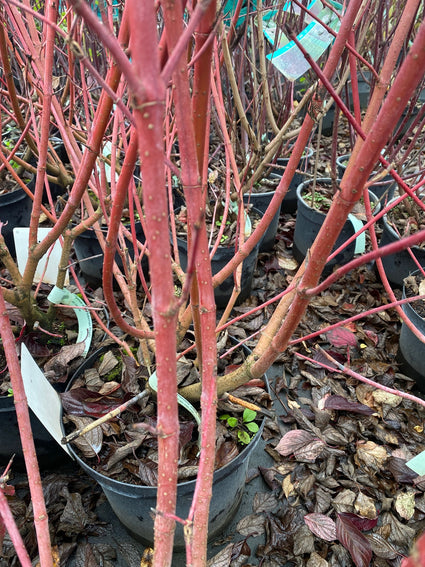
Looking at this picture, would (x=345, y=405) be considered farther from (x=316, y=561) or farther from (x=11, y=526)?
(x=11, y=526)

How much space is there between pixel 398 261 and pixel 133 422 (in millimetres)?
1312

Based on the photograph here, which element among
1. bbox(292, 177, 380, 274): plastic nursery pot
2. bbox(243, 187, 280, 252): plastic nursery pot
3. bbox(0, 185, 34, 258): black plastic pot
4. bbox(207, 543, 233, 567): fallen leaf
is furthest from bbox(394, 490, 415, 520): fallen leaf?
bbox(0, 185, 34, 258): black plastic pot

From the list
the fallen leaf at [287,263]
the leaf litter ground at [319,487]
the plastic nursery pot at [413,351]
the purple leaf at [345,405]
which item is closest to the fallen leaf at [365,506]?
the leaf litter ground at [319,487]

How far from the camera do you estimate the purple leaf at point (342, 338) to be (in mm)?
1464

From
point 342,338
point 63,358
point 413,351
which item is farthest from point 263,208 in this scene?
point 63,358

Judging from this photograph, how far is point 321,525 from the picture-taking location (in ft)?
3.24

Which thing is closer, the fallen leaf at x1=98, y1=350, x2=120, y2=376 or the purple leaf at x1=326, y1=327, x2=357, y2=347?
the fallen leaf at x1=98, y1=350, x2=120, y2=376

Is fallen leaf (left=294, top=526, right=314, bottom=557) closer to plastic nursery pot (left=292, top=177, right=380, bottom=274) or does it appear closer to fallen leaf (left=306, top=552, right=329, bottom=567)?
fallen leaf (left=306, top=552, right=329, bottom=567)

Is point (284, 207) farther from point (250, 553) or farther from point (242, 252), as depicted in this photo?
point (250, 553)

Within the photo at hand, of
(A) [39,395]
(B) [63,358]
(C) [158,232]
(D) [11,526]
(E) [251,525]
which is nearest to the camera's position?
(C) [158,232]

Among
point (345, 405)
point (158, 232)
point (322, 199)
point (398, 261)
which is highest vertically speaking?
point (158, 232)

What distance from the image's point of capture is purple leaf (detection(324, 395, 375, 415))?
1258 mm

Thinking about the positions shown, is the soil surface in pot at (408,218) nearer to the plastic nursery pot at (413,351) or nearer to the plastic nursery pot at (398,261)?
the plastic nursery pot at (398,261)

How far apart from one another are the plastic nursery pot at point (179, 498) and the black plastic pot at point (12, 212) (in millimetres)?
1301
